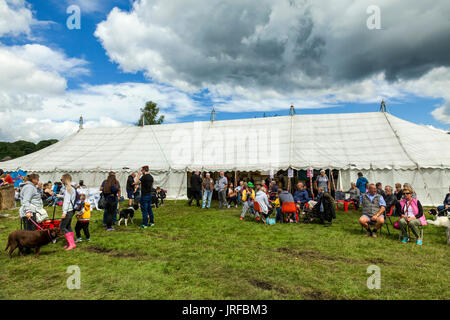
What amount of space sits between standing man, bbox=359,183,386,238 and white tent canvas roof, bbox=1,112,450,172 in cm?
675

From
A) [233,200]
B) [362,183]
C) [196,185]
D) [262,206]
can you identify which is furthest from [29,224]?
[362,183]

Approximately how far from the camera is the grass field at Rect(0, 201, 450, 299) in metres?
3.91

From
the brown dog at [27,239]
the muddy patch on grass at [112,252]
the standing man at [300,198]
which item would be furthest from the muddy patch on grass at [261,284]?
the standing man at [300,198]

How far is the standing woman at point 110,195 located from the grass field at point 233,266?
389mm

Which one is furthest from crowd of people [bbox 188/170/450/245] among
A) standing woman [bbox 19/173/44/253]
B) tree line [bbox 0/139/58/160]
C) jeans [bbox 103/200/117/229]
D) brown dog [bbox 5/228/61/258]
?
tree line [bbox 0/139/58/160]

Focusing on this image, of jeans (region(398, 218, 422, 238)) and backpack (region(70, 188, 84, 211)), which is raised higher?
backpack (region(70, 188, 84, 211))

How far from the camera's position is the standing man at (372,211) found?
7280 mm

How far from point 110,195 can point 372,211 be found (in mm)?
7440

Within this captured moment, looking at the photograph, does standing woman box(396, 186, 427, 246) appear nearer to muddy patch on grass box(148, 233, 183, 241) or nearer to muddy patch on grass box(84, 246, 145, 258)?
muddy patch on grass box(148, 233, 183, 241)

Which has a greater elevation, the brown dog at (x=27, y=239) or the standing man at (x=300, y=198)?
the standing man at (x=300, y=198)

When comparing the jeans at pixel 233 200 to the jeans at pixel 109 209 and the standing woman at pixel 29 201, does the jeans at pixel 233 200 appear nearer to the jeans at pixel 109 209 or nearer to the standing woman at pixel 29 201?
the jeans at pixel 109 209

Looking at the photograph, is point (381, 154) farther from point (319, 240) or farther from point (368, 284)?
point (368, 284)

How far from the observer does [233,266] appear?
495 centimetres
